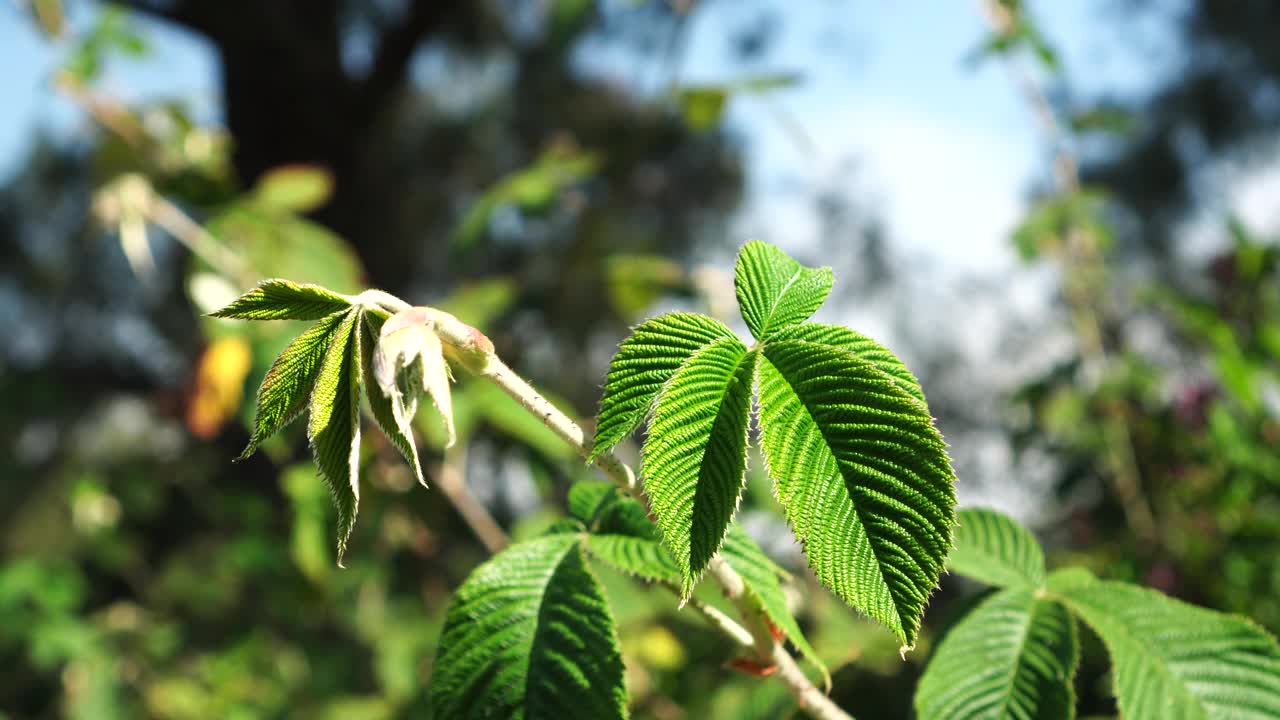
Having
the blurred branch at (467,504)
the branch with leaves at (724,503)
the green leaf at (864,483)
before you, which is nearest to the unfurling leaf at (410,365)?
the branch with leaves at (724,503)

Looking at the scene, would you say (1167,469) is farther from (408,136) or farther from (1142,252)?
(408,136)

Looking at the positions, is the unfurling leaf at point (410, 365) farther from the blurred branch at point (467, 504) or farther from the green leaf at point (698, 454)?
the blurred branch at point (467, 504)

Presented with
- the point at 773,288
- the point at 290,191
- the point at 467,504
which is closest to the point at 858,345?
the point at 773,288

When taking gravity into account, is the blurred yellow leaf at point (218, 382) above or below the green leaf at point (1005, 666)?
below

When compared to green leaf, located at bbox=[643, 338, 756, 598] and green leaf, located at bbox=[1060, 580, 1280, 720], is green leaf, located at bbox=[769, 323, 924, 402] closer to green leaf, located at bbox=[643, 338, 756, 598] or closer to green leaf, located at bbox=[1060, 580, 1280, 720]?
green leaf, located at bbox=[643, 338, 756, 598]

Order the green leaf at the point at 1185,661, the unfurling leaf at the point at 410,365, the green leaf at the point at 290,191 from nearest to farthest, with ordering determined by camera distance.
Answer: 1. the unfurling leaf at the point at 410,365
2. the green leaf at the point at 1185,661
3. the green leaf at the point at 290,191

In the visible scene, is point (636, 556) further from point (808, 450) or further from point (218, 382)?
point (218, 382)
